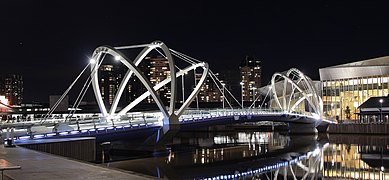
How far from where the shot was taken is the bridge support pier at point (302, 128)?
297 ft

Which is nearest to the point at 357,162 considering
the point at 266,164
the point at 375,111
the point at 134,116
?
the point at 266,164

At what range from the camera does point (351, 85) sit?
107 m

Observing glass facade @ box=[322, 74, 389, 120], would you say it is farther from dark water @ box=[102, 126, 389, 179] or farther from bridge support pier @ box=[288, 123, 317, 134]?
dark water @ box=[102, 126, 389, 179]

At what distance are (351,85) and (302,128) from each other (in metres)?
22.3

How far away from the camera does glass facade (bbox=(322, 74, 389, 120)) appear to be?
10175 centimetres

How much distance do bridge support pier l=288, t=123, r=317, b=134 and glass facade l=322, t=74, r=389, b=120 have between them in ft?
31.3

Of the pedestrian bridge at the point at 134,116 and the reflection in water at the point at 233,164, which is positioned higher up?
the pedestrian bridge at the point at 134,116

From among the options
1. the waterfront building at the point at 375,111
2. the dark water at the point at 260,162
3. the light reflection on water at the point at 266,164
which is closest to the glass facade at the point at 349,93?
the waterfront building at the point at 375,111

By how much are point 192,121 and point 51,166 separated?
4034 cm

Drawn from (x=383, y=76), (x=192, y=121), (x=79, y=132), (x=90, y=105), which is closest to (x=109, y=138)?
(x=79, y=132)

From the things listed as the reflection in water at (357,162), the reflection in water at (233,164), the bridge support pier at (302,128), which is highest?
the bridge support pier at (302,128)

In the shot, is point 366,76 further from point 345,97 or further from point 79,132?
point 79,132

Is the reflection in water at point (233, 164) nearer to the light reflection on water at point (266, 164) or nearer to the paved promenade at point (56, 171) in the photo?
the light reflection on water at point (266, 164)

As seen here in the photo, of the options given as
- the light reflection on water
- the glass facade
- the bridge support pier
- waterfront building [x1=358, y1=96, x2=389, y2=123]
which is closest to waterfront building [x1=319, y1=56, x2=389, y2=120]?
the glass facade
